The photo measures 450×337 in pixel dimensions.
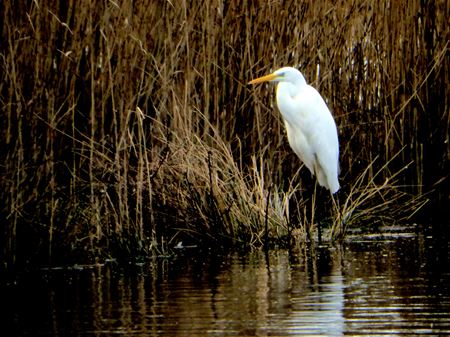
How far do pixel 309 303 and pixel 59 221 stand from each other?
5.74 feet

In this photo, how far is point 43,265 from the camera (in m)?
6.23

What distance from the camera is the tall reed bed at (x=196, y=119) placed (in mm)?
6250

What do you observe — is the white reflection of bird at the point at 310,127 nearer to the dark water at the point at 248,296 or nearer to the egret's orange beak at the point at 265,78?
the egret's orange beak at the point at 265,78

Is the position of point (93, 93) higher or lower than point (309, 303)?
higher

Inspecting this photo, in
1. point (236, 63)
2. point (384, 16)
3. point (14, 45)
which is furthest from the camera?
point (384, 16)

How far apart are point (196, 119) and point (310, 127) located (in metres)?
1.21

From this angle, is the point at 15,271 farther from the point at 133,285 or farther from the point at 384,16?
the point at 384,16

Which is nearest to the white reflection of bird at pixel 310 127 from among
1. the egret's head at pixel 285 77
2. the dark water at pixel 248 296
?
the egret's head at pixel 285 77

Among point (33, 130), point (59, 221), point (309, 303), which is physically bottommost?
point (309, 303)

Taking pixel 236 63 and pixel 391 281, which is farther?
pixel 236 63

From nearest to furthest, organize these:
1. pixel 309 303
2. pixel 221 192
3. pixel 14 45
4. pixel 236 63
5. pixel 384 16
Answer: pixel 309 303
pixel 14 45
pixel 221 192
pixel 236 63
pixel 384 16

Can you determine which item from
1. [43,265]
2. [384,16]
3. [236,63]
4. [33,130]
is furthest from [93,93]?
[384,16]

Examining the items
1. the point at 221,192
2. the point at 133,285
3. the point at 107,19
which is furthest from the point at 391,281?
the point at 107,19

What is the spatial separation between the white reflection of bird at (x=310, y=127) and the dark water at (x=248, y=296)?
1.13 meters
